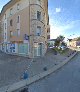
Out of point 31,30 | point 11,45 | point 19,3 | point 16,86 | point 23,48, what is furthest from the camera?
point 11,45

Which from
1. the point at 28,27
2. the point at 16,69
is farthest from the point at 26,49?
the point at 16,69

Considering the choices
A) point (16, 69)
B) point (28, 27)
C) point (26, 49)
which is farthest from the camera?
point (26, 49)

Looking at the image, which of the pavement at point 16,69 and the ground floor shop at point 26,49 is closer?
the pavement at point 16,69

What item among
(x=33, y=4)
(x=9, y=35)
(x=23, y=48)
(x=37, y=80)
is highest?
(x=33, y=4)

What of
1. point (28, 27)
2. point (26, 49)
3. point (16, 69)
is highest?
point (28, 27)

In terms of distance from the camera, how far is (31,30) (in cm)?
2922

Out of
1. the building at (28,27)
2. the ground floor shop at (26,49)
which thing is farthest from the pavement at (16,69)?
the ground floor shop at (26,49)

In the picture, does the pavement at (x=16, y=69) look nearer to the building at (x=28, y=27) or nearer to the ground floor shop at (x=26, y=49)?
Answer: the building at (x=28, y=27)

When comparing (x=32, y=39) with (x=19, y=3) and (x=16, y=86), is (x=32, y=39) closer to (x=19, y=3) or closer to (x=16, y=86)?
(x=19, y=3)

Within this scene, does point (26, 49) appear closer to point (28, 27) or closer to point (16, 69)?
point (28, 27)

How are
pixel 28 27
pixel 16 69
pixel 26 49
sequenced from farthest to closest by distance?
pixel 26 49, pixel 28 27, pixel 16 69

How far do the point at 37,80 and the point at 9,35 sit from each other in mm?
26493

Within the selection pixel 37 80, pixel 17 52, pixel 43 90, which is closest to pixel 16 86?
pixel 43 90

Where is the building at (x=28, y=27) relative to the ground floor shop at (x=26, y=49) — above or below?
above
